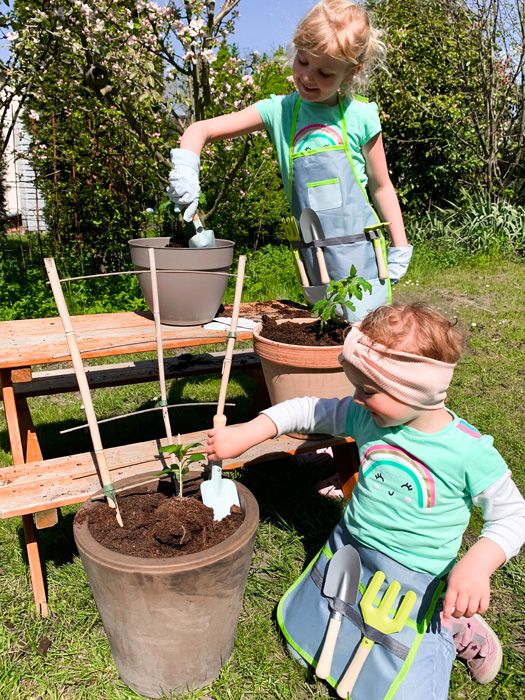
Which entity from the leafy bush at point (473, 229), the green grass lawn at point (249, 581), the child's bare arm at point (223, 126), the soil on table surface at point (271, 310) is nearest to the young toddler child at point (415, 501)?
the green grass lawn at point (249, 581)

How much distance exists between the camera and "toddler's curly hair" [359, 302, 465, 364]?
4.92ft

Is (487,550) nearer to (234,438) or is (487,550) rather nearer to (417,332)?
(417,332)

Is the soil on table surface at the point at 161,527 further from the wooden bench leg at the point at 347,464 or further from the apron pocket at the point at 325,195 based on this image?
the apron pocket at the point at 325,195

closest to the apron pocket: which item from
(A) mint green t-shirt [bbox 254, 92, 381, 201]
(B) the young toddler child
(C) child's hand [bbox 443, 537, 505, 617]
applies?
(A) mint green t-shirt [bbox 254, 92, 381, 201]

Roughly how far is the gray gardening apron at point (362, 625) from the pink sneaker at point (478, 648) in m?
0.21

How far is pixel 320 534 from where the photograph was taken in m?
2.38

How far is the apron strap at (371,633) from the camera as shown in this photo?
157cm

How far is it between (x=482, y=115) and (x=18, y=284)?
22.2 ft

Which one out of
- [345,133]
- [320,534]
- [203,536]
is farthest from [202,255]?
[320,534]

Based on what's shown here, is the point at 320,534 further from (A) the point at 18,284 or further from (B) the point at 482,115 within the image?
(B) the point at 482,115

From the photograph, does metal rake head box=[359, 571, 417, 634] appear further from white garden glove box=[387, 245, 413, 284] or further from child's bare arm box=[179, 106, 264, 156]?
child's bare arm box=[179, 106, 264, 156]

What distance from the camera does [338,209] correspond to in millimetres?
2162

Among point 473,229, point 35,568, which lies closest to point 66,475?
point 35,568

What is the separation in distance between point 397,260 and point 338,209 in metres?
0.36
